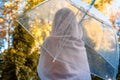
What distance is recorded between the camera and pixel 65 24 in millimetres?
2145

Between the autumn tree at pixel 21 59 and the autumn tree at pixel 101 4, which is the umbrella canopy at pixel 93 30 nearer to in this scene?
the autumn tree at pixel 21 59

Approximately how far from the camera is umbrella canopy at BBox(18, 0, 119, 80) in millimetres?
2641

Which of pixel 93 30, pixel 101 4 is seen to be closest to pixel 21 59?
pixel 101 4

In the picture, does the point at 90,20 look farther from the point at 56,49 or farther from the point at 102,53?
the point at 56,49

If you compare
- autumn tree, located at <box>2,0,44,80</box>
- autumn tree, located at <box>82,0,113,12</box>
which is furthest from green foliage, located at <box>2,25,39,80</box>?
Result: autumn tree, located at <box>82,0,113,12</box>

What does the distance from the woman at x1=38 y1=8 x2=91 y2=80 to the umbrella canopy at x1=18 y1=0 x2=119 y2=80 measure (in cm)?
46

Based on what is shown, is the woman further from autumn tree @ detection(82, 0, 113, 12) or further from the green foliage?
autumn tree @ detection(82, 0, 113, 12)

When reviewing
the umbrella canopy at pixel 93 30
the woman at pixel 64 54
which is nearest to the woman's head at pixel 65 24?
the woman at pixel 64 54

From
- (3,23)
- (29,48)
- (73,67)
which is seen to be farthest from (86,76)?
(3,23)

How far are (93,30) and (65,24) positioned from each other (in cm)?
71

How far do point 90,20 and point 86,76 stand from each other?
2.75 feet

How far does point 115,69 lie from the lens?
296 cm

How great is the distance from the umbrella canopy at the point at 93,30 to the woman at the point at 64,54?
460 mm

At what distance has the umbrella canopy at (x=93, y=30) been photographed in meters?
2.64
